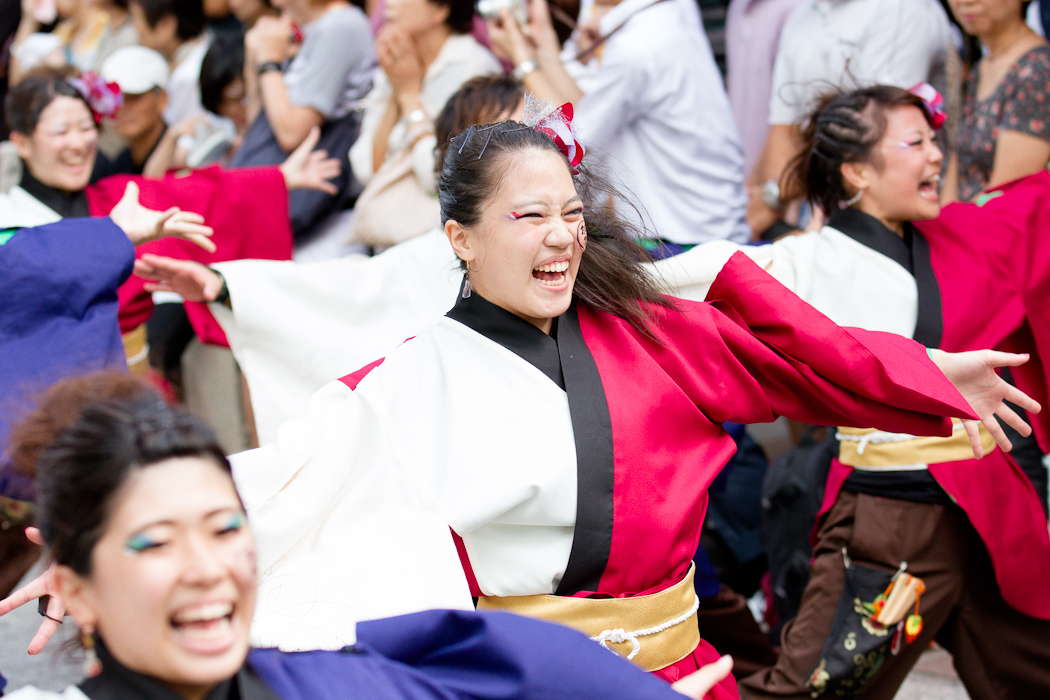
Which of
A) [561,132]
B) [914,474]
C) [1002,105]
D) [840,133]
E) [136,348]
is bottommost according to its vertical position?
[914,474]

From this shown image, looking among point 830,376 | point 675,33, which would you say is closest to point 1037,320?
point 830,376

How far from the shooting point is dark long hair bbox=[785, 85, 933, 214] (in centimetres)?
255

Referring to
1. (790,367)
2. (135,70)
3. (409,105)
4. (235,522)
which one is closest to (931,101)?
(790,367)

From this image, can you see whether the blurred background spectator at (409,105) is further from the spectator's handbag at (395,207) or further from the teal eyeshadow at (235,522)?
the teal eyeshadow at (235,522)

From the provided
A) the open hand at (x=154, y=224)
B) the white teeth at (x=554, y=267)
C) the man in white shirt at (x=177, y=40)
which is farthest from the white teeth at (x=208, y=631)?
the man in white shirt at (x=177, y=40)

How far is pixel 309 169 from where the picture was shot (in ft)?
12.7

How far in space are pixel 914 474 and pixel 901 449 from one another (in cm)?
6

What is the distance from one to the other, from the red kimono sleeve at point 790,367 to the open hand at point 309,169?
2.21 metres

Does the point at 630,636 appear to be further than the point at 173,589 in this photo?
Yes

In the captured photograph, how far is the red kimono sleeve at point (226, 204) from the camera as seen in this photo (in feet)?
11.7

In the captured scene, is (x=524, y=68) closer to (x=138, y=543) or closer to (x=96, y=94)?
(x=96, y=94)

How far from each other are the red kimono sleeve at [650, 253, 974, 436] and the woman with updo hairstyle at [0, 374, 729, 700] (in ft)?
2.32

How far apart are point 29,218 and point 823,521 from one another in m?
2.42

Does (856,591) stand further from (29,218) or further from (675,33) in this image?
(29,218)
